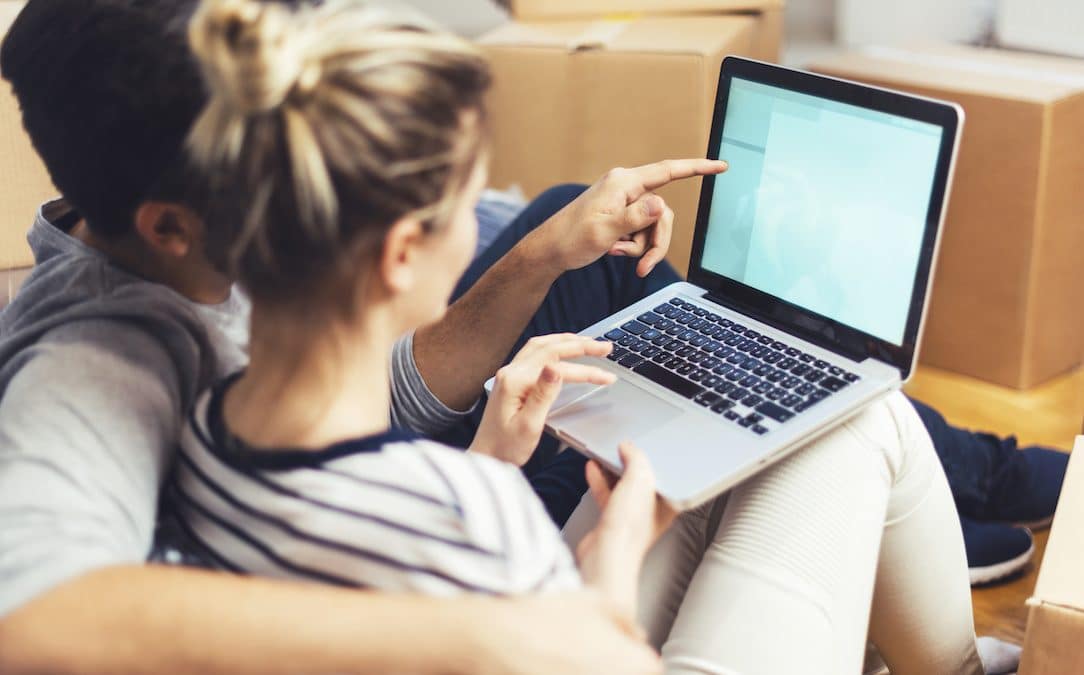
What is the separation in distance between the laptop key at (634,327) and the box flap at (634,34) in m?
0.66

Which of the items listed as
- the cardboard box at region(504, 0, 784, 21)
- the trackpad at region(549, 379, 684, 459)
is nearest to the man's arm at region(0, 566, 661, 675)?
the trackpad at region(549, 379, 684, 459)

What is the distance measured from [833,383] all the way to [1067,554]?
0.23 metres

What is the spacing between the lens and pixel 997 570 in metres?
1.24

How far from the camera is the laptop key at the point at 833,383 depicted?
0.86 meters

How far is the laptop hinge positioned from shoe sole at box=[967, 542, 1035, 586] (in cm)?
46

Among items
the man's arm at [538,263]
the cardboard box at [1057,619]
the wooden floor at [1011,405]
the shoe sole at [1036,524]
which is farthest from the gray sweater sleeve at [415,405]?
the wooden floor at [1011,405]

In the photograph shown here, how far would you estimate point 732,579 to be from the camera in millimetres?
800

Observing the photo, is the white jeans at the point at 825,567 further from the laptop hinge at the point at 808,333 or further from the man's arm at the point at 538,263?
the man's arm at the point at 538,263

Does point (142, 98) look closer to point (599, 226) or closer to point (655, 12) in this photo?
point (599, 226)

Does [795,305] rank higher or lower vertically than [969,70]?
lower

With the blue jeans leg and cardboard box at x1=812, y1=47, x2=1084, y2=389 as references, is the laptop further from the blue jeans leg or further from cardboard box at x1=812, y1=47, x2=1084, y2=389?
cardboard box at x1=812, y1=47, x2=1084, y2=389

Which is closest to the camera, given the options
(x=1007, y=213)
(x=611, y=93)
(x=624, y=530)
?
(x=624, y=530)

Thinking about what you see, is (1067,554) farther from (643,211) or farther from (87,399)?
(87,399)

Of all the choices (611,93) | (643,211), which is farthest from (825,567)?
(611,93)
